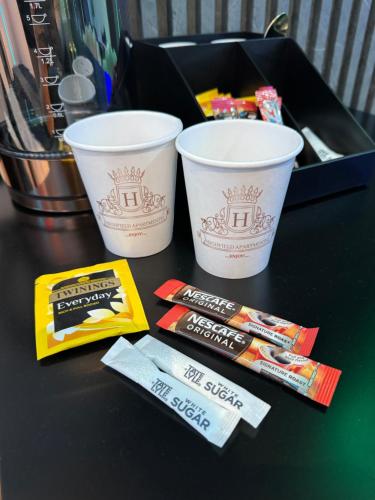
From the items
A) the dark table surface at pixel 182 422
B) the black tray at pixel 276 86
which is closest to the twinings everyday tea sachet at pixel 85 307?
the dark table surface at pixel 182 422

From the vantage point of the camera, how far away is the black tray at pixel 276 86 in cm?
60

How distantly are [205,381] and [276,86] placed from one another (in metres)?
0.63

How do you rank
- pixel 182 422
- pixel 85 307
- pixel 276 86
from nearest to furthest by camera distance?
pixel 182 422 → pixel 85 307 → pixel 276 86

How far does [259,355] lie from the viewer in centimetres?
38

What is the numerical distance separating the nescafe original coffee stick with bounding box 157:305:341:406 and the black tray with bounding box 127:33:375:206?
0.91 feet

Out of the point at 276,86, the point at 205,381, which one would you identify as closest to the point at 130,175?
the point at 205,381

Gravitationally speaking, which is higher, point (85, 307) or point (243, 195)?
point (243, 195)

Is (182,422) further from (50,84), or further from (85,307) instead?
(50,84)

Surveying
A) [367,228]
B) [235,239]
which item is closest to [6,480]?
[235,239]

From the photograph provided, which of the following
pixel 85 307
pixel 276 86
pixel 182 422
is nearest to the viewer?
pixel 182 422

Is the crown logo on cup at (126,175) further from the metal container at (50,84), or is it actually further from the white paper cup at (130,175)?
the metal container at (50,84)

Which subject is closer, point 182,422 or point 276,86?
point 182,422

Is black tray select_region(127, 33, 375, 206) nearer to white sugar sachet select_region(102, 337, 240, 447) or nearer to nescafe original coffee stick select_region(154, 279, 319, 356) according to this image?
nescafe original coffee stick select_region(154, 279, 319, 356)

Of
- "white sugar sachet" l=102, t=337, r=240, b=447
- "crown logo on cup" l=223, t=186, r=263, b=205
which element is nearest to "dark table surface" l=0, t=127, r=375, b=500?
"white sugar sachet" l=102, t=337, r=240, b=447
